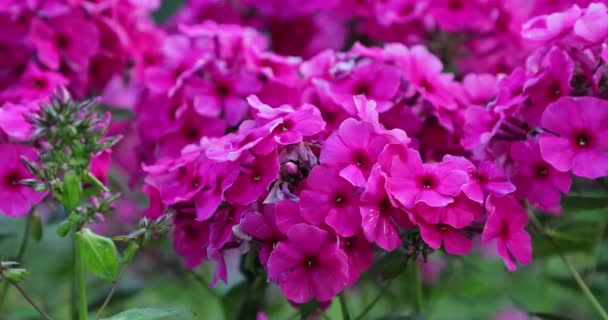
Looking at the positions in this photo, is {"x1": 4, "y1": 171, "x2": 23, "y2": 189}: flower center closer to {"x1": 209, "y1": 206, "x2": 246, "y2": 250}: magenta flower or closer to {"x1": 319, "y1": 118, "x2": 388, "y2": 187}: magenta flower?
{"x1": 209, "y1": 206, "x2": 246, "y2": 250}: magenta flower

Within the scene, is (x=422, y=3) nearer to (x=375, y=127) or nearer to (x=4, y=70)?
(x=375, y=127)

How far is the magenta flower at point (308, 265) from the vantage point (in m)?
0.95

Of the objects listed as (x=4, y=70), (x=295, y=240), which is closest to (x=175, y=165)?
(x=295, y=240)

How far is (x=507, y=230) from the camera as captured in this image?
1.06 meters

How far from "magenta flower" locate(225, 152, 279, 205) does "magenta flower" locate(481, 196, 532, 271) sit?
0.95 ft

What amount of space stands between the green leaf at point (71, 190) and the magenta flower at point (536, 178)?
61 cm

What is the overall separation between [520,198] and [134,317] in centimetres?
58

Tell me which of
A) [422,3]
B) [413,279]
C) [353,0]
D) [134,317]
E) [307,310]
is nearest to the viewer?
[134,317]

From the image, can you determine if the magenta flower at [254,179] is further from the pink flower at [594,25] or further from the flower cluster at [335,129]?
the pink flower at [594,25]

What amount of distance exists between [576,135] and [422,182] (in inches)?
9.1

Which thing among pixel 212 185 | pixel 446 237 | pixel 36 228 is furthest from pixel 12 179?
pixel 446 237

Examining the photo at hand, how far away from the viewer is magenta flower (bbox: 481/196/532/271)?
104 centimetres

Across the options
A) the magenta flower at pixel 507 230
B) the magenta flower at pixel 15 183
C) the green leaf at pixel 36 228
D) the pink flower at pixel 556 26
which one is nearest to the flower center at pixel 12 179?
the magenta flower at pixel 15 183

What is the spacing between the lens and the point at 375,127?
101 cm
